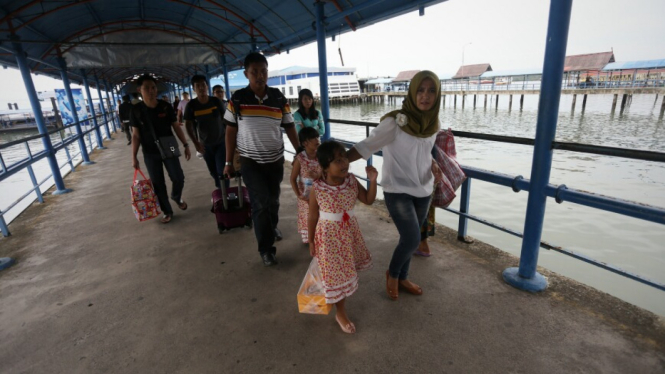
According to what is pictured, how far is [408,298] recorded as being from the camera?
2.57 meters

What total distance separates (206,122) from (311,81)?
173ft

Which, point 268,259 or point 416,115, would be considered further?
point 268,259

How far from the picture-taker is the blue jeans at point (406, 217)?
2.28 meters

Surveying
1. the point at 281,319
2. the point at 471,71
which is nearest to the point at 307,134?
the point at 281,319

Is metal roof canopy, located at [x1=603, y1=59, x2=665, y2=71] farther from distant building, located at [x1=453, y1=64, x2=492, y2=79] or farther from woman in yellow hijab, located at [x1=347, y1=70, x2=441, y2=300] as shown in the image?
woman in yellow hijab, located at [x1=347, y1=70, x2=441, y2=300]

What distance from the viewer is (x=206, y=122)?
4.48 m

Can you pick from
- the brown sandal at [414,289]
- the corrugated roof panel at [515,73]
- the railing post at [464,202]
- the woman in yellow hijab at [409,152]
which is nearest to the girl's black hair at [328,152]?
the woman in yellow hijab at [409,152]

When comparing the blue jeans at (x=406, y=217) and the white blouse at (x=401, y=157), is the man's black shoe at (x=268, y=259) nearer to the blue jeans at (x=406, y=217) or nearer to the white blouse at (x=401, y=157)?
the blue jeans at (x=406, y=217)

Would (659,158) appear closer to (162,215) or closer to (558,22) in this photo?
(558,22)

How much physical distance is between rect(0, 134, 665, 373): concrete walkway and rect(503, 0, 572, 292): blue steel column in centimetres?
19

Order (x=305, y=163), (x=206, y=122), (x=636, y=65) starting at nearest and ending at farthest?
(x=305, y=163), (x=206, y=122), (x=636, y=65)

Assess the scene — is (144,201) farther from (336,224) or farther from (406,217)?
(406,217)

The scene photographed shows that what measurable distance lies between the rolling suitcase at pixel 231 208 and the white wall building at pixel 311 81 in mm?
53001

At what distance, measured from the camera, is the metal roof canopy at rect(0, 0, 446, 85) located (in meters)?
5.23
